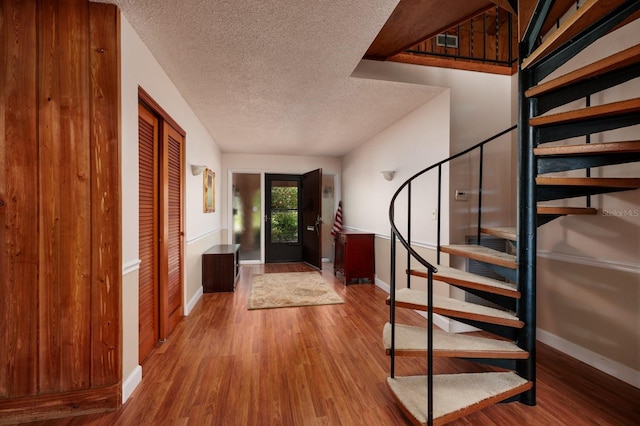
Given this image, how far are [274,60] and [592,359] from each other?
347 cm

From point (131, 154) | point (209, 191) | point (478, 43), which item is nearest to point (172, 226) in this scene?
point (131, 154)

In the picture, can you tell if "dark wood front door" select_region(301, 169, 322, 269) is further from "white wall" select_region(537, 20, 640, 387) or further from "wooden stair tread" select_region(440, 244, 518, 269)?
"white wall" select_region(537, 20, 640, 387)

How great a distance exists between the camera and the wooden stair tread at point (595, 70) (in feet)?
4.13

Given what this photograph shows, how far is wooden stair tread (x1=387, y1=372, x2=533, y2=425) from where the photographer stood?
1.55 m

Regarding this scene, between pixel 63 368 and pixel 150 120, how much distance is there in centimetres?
185

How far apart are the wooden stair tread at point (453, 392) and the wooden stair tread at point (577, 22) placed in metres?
1.97

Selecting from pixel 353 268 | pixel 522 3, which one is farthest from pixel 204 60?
pixel 353 268

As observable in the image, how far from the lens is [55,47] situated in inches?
66.0

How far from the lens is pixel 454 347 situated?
1762 mm

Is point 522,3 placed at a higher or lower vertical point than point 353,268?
higher

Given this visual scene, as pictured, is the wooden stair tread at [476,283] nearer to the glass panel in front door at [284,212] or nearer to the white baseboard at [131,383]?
the white baseboard at [131,383]

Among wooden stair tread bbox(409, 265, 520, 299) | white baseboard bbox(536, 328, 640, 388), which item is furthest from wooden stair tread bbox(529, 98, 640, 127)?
white baseboard bbox(536, 328, 640, 388)

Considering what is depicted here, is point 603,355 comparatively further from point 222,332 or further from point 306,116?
point 306,116

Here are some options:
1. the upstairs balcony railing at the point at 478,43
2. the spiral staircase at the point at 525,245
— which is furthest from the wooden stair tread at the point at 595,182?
the upstairs balcony railing at the point at 478,43
